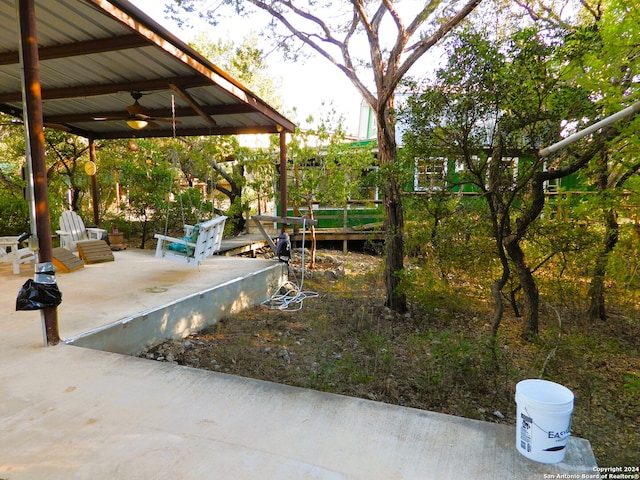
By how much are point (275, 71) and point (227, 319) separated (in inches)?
546

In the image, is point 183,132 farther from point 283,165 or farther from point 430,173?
point 430,173

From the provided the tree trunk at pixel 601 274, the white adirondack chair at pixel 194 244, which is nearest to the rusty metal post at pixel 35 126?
the white adirondack chair at pixel 194 244

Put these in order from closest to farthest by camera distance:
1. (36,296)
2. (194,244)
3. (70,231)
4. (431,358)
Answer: (36,296), (431,358), (194,244), (70,231)

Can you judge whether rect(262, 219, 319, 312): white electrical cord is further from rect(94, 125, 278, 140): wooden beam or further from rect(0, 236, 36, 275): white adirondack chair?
rect(0, 236, 36, 275): white adirondack chair

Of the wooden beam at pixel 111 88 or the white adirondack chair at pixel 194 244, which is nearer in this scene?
the white adirondack chair at pixel 194 244

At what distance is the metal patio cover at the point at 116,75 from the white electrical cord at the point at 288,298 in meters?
2.34

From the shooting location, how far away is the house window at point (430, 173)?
4964 millimetres

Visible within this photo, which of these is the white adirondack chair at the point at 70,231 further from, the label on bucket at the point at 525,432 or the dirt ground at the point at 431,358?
the label on bucket at the point at 525,432

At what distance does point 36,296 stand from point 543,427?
324 centimetres

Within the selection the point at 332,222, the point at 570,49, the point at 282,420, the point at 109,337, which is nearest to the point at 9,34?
the point at 109,337

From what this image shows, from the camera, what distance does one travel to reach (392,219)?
584 centimetres

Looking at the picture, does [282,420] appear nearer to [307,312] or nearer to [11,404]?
[11,404]

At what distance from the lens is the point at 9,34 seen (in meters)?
4.32

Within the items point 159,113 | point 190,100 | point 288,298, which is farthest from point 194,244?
point 159,113
